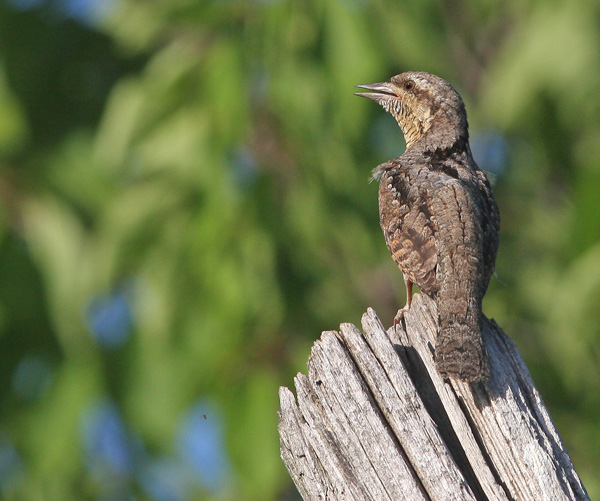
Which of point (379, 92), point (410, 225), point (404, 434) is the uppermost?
point (379, 92)

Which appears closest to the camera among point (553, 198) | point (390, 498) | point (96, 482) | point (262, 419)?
point (390, 498)

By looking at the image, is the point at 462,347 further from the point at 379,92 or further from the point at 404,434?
the point at 379,92

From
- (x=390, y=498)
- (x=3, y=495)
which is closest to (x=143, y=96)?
(x=3, y=495)

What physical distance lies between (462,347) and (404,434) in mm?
412

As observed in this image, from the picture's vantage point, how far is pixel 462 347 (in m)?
3.32

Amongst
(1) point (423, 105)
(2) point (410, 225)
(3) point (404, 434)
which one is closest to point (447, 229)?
(2) point (410, 225)

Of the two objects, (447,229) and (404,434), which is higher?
(447,229)

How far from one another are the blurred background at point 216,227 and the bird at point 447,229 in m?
1.06

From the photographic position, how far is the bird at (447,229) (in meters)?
3.54

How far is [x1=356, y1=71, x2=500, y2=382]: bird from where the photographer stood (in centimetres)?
354

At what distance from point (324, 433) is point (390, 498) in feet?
1.03

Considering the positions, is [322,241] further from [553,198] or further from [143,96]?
[553,198]

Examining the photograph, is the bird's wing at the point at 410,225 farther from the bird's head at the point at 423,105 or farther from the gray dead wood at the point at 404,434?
the gray dead wood at the point at 404,434

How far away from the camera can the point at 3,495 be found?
7426 mm
